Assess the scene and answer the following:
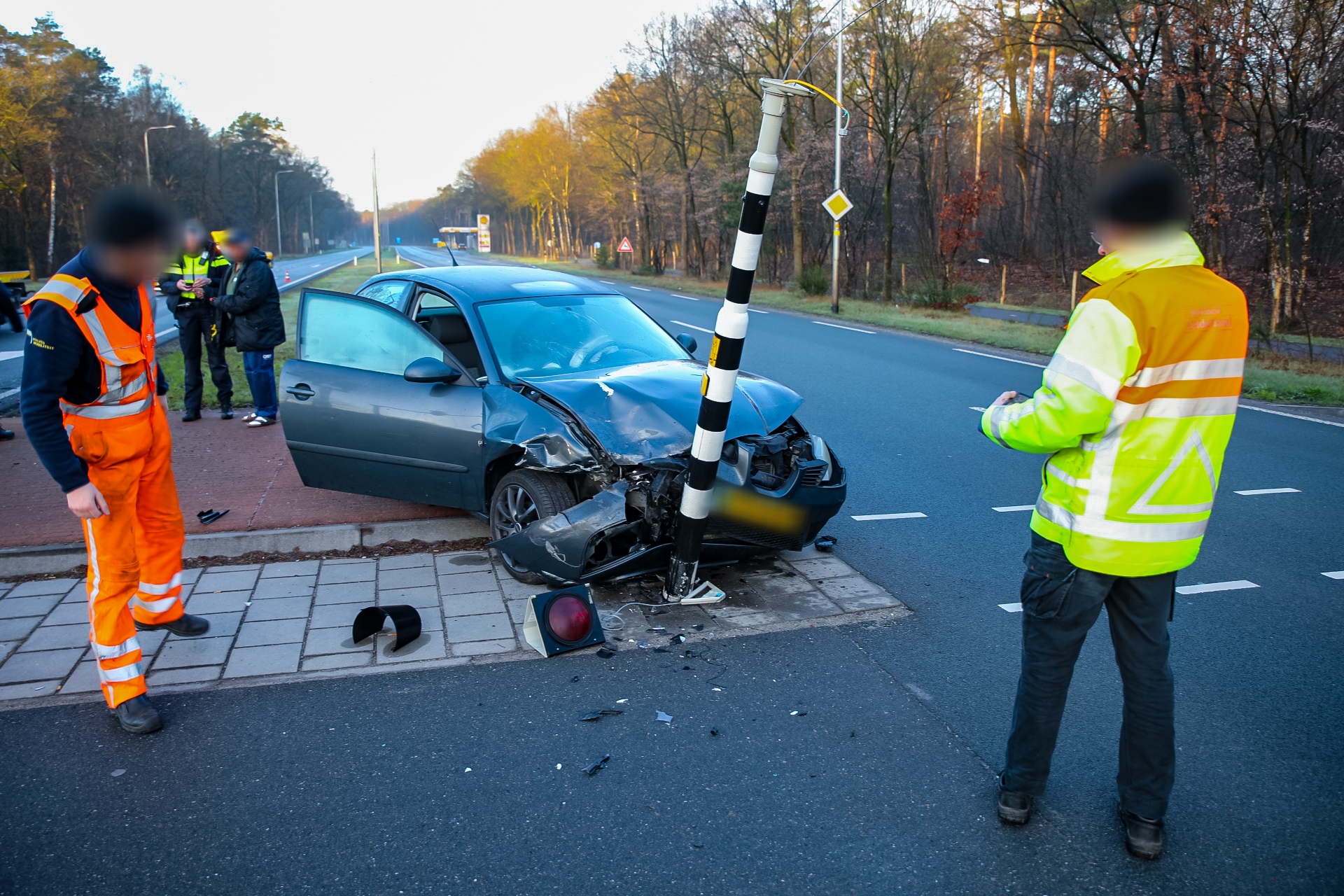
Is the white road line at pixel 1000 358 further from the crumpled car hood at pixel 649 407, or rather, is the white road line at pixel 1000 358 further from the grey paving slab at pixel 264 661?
the grey paving slab at pixel 264 661

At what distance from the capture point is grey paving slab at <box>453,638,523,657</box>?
412cm

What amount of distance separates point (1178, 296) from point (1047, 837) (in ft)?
5.60

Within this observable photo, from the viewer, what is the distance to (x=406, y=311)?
5992mm

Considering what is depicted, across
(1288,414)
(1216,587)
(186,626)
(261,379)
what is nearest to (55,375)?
(186,626)

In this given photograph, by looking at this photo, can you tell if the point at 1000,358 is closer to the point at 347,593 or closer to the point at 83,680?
the point at 347,593

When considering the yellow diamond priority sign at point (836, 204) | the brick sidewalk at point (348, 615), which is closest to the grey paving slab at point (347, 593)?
the brick sidewalk at point (348, 615)

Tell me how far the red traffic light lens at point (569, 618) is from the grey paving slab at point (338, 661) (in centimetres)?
82

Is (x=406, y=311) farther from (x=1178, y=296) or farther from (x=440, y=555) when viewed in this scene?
(x=1178, y=296)

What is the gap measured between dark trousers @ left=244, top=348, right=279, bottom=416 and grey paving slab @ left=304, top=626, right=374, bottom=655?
4.79 metres

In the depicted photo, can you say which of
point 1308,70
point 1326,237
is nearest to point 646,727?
point 1308,70

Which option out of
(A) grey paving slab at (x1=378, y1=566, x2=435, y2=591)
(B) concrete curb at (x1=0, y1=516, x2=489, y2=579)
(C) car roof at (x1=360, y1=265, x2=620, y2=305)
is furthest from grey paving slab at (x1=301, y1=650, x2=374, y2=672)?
(C) car roof at (x1=360, y1=265, x2=620, y2=305)

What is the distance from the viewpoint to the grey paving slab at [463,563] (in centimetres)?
512

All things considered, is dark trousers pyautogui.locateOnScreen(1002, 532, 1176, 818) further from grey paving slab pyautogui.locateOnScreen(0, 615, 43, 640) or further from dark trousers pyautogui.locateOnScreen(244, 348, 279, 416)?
dark trousers pyautogui.locateOnScreen(244, 348, 279, 416)

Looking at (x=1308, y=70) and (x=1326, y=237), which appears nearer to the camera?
(x=1308, y=70)
